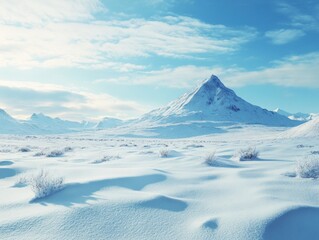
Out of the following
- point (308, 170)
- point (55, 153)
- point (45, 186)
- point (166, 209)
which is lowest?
point (55, 153)

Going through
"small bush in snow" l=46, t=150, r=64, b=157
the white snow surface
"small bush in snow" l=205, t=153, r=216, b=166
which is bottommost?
"small bush in snow" l=46, t=150, r=64, b=157

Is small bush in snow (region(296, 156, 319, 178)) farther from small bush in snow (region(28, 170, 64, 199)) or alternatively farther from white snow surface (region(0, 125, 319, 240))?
small bush in snow (region(28, 170, 64, 199))

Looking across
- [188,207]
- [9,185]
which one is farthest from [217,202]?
[9,185]

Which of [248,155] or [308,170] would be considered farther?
[248,155]

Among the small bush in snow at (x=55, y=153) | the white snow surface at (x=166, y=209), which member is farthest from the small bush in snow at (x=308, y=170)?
the small bush in snow at (x=55, y=153)

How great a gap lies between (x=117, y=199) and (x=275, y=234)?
2.00 metres

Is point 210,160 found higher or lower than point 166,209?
higher

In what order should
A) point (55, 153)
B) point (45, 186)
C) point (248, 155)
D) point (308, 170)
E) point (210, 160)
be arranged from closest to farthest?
point (45, 186) → point (308, 170) → point (210, 160) → point (248, 155) → point (55, 153)

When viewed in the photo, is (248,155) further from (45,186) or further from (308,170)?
(45,186)

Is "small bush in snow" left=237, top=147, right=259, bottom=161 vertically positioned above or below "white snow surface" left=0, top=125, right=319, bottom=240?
above

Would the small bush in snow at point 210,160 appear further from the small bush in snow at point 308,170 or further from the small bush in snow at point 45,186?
the small bush in snow at point 45,186

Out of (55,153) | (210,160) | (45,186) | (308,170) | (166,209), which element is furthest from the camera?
(55,153)

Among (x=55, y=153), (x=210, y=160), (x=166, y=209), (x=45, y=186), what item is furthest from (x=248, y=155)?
(x=55, y=153)

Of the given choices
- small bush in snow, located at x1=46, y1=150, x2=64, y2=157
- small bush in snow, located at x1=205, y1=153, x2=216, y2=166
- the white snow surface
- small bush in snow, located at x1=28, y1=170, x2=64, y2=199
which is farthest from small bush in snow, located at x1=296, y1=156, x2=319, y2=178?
small bush in snow, located at x1=46, y1=150, x2=64, y2=157
